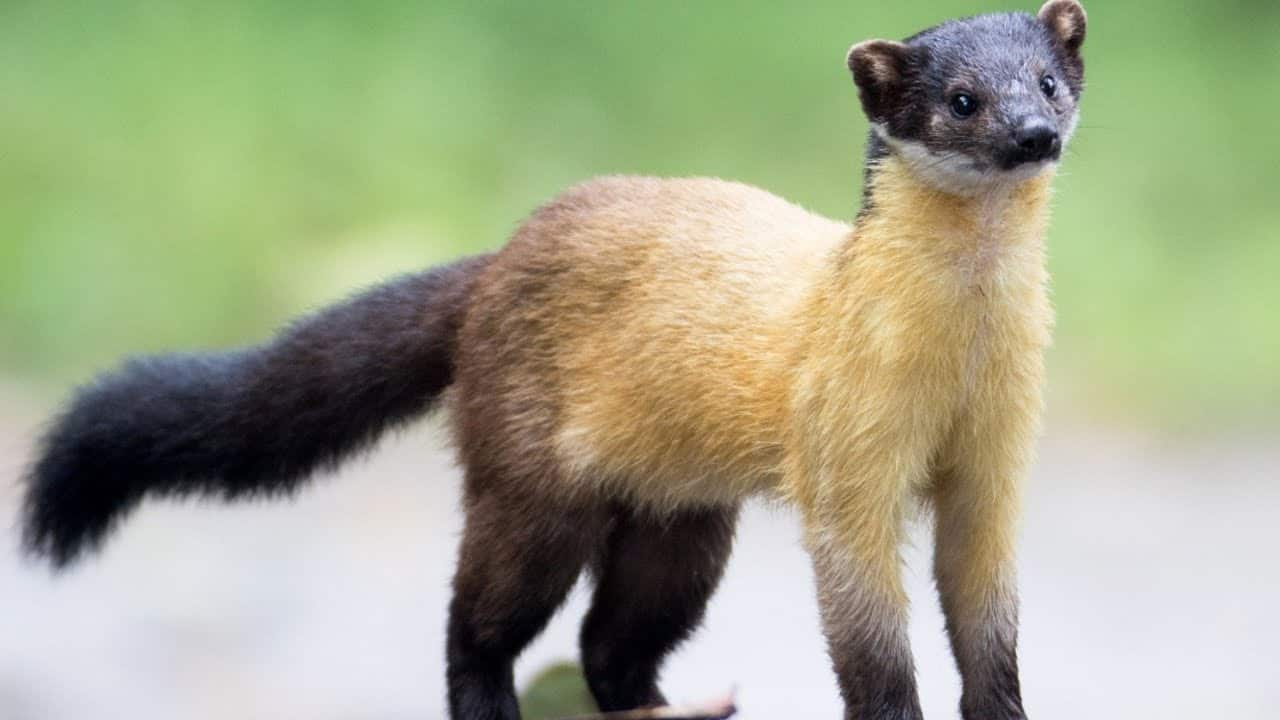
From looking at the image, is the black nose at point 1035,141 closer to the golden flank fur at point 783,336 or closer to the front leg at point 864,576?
the golden flank fur at point 783,336

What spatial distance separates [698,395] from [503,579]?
24.7 inches

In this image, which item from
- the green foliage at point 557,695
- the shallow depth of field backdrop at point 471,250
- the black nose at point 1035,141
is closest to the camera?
the black nose at point 1035,141

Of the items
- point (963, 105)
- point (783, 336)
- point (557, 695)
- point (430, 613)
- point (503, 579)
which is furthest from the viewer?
point (430, 613)

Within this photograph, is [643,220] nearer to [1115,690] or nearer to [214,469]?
[214,469]

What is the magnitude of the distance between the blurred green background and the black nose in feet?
13.3

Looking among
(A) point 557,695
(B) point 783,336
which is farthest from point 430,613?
(B) point 783,336

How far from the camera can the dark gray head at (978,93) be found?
3.90 meters

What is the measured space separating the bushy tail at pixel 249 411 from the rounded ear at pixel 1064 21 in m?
1.55

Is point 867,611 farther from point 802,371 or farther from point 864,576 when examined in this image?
point 802,371

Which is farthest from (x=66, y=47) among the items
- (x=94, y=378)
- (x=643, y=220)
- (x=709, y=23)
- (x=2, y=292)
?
(x=643, y=220)

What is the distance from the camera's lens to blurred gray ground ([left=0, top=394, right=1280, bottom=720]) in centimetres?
593

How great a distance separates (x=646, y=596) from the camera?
5.09 metres

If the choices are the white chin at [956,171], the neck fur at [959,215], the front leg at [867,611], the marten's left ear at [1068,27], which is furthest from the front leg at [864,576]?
the marten's left ear at [1068,27]

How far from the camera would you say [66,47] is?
30.7ft
